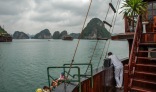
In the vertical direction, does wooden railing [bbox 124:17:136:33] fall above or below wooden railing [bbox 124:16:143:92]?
A: above

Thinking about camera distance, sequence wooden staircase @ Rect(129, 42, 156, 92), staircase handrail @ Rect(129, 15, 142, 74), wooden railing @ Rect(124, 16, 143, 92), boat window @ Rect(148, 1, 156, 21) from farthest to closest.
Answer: boat window @ Rect(148, 1, 156, 21), staircase handrail @ Rect(129, 15, 142, 74), wooden staircase @ Rect(129, 42, 156, 92), wooden railing @ Rect(124, 16, 143, 92)

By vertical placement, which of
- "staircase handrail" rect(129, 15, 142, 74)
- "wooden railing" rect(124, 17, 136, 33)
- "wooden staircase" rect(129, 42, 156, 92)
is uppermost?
"wooden railing" rect(124, 17, 136, 33)

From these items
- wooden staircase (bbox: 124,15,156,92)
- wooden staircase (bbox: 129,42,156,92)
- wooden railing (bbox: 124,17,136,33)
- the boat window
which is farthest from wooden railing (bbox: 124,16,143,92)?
the boat window

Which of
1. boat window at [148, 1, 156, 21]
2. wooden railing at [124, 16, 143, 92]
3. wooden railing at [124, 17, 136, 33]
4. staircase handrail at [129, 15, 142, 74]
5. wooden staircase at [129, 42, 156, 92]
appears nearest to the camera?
wooden railing at [124, 16, 143, 92]

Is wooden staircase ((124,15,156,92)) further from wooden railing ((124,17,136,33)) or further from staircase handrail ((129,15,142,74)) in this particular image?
wooden railing ((124,17,136,33))

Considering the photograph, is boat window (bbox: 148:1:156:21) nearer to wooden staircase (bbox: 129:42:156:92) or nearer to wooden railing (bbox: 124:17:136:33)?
wooden railing (bbox: 124:17:136:33)

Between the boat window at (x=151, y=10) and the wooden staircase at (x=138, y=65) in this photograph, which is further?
the boat window at (x=151, y=10)

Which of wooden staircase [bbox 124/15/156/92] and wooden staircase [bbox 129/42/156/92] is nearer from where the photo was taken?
wooden staircase [bbox 124/15/156/92]

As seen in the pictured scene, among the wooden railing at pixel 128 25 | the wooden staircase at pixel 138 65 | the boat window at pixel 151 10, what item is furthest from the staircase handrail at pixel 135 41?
the boat window at pixel 151 10

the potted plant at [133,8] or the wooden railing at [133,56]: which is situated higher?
the potted plant at [133,8]

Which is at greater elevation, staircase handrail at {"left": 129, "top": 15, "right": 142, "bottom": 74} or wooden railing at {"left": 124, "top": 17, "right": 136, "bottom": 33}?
wooden railing at {"left": 124, "top": 17, "right": 136, "bottom": 33}

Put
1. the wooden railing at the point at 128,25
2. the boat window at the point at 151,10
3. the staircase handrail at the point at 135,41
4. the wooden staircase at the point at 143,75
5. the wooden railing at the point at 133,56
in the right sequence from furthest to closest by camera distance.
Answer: the boat window at the point at 151,10
the wooden railing at the point at 128,25
the staircase handrail at the point at 135,41
the wooden staircase at the point at 143,75
the wooden railing at the point at 133,56

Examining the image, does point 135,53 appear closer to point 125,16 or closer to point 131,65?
point 131,65

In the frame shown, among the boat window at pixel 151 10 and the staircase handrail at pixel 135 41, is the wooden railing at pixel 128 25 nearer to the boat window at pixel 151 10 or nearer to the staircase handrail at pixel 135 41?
the boat window at pixel 151 10
